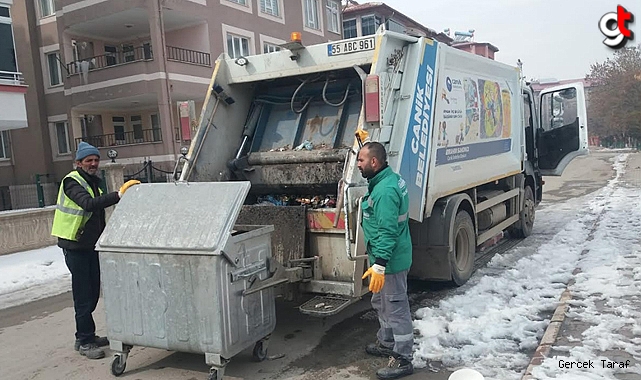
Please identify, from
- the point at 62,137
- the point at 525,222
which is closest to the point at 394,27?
the point at 62,137

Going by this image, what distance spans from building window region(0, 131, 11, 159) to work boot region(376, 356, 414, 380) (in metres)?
20.3

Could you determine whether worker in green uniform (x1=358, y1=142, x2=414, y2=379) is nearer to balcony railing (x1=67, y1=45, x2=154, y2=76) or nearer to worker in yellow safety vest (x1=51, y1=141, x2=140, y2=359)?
worker in yellow safety vest (x1=51, y1=141, x2=140, y2=359)

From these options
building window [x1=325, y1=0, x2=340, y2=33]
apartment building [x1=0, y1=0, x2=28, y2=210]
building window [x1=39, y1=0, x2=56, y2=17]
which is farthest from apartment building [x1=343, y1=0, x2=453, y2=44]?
apartment building [x1=0, y1=0, x2=28, y2=210]

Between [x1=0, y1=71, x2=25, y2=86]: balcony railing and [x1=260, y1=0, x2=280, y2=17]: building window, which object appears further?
[x1=260, y1=0, x2=280, y2=17]: building window

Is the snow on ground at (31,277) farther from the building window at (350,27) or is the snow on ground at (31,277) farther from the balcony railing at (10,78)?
the building window at (350,27)

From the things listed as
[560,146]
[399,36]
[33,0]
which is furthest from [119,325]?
[33,0]

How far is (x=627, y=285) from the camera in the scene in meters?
5.56

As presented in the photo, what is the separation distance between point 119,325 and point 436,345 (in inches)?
97.0

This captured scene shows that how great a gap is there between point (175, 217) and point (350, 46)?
8.02 ft

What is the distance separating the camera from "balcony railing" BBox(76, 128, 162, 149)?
20266 mm

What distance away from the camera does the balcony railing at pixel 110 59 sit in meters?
19.1

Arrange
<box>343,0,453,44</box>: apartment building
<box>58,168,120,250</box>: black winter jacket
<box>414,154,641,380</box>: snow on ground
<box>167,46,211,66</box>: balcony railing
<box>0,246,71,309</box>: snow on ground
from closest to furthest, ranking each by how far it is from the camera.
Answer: <box>414,154,641,380</box>: snow on ground < <box>58,168,120,250</box>: black winter jacket < <box>0,246,71,309</box>: snow on ground < <box>167,46,211,66</box>: balcony railing < <box>343,0,453,44</box>: apartment building

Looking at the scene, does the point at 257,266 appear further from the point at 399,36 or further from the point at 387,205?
the point at 399,36

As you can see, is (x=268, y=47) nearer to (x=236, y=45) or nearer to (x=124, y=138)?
(x=236, y=45)
